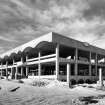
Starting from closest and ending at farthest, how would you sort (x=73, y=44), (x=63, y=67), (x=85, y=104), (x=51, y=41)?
(x=85, y=104) < (x=51, y=41) < (x=73, y=44) < (x=63, y=67)

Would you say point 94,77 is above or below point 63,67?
below

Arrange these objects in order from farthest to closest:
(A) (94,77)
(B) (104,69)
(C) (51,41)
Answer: (B) (104,69), (A) (94,77), (C) (51,41)

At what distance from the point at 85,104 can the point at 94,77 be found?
117 feet

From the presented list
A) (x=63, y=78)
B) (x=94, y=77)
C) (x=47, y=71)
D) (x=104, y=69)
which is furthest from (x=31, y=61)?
(x=104, y=69)

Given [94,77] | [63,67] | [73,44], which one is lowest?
[94,77]

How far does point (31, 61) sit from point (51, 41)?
16.2 meters

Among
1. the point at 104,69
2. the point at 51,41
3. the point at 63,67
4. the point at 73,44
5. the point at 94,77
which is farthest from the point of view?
the point at 104,69

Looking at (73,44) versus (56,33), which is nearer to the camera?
(56,33)

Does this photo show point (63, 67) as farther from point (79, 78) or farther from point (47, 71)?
point (79, 78)

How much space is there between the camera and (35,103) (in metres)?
13.5

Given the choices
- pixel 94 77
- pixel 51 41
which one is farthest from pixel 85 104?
pixel 94 77

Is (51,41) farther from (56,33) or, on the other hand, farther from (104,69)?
(104,69)

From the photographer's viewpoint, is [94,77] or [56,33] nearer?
[56,33]

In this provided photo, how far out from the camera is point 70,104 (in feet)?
42.6
